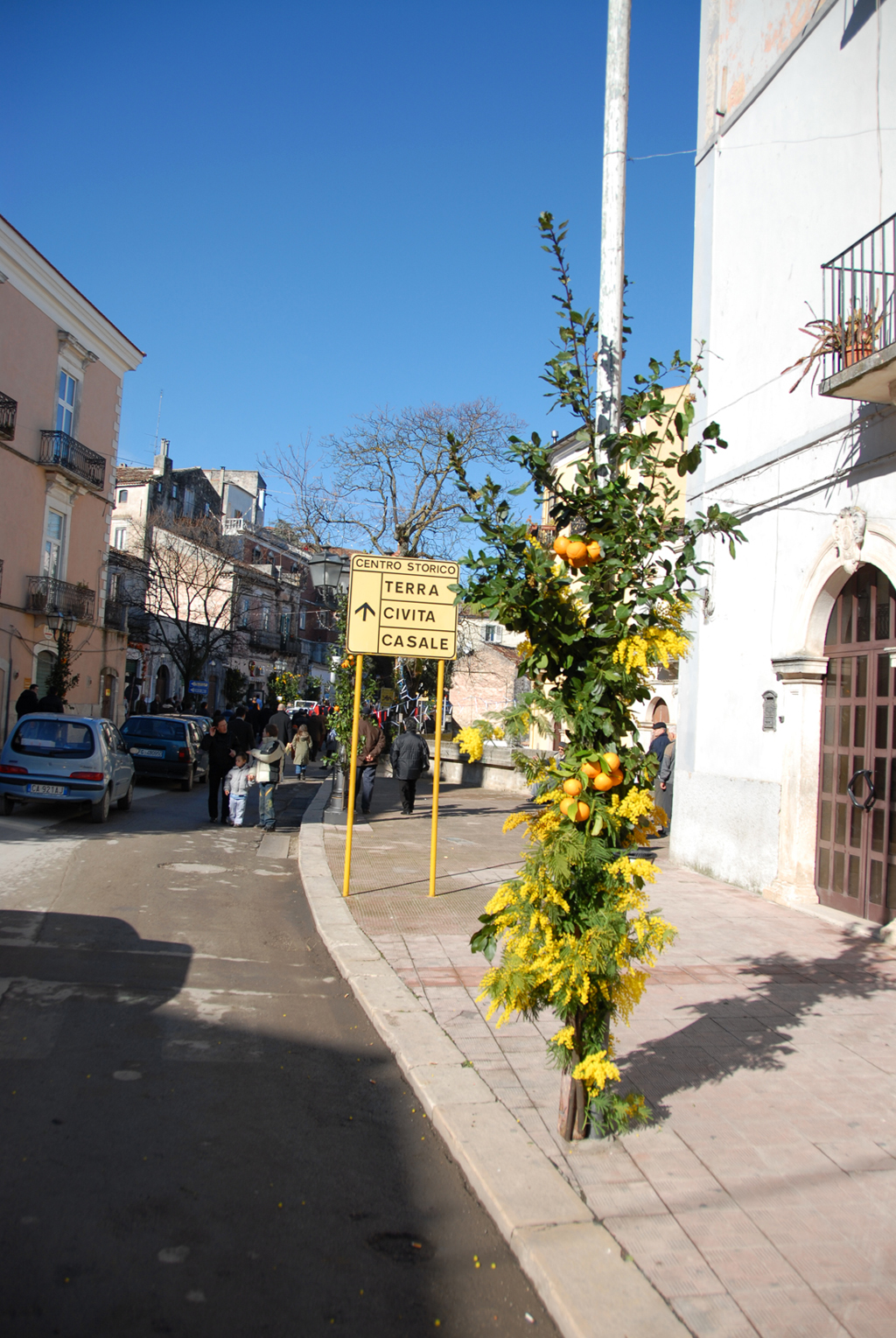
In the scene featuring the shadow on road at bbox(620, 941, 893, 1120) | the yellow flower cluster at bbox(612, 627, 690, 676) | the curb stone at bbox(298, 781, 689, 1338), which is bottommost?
the curb stone at bbox(298, 781, 689, 1338)

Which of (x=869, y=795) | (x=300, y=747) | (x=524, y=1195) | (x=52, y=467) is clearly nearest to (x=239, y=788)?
(x=869, y=795)

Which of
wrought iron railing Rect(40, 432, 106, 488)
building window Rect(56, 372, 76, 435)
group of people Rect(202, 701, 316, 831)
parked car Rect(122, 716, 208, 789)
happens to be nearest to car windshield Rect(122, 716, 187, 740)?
parked car Rect(122, 716, 208, 789)

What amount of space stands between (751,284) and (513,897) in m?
8.88

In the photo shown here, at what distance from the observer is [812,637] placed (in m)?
9.07

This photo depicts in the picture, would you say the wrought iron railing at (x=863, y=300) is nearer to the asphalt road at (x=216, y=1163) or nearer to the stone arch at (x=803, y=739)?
the stone arch at (x=803, y=739)

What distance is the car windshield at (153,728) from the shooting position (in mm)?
20031

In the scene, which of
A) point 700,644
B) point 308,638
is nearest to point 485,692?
point 308,638

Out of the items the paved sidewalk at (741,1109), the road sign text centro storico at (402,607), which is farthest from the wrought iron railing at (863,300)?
the paved sidewalk at (741,1109)

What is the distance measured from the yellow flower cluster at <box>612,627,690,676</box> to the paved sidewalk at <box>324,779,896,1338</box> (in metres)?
1.82

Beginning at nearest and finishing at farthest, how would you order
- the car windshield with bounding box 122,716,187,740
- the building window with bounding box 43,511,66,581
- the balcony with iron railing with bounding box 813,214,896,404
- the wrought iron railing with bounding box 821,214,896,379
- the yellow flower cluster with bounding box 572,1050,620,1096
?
the yellow flower cluster with bounding box 572,1050,620,1096, the balcony with iron railing with bounding box 813,214,896,404, the wrought iron railing with bounding box 821,214,896,379, the car windshield with bounding box 122,716,187,740, the building window with bounding box 43,511,66,581

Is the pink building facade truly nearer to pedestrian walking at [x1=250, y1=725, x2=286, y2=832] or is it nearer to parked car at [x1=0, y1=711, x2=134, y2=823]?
parked car at [x1=0, y1=711, x2=134, y2=823]

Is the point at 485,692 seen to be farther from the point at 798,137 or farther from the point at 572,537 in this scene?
the point at 572,537

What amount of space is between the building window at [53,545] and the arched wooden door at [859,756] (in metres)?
24.4

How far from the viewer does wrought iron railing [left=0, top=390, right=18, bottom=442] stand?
24984mm
